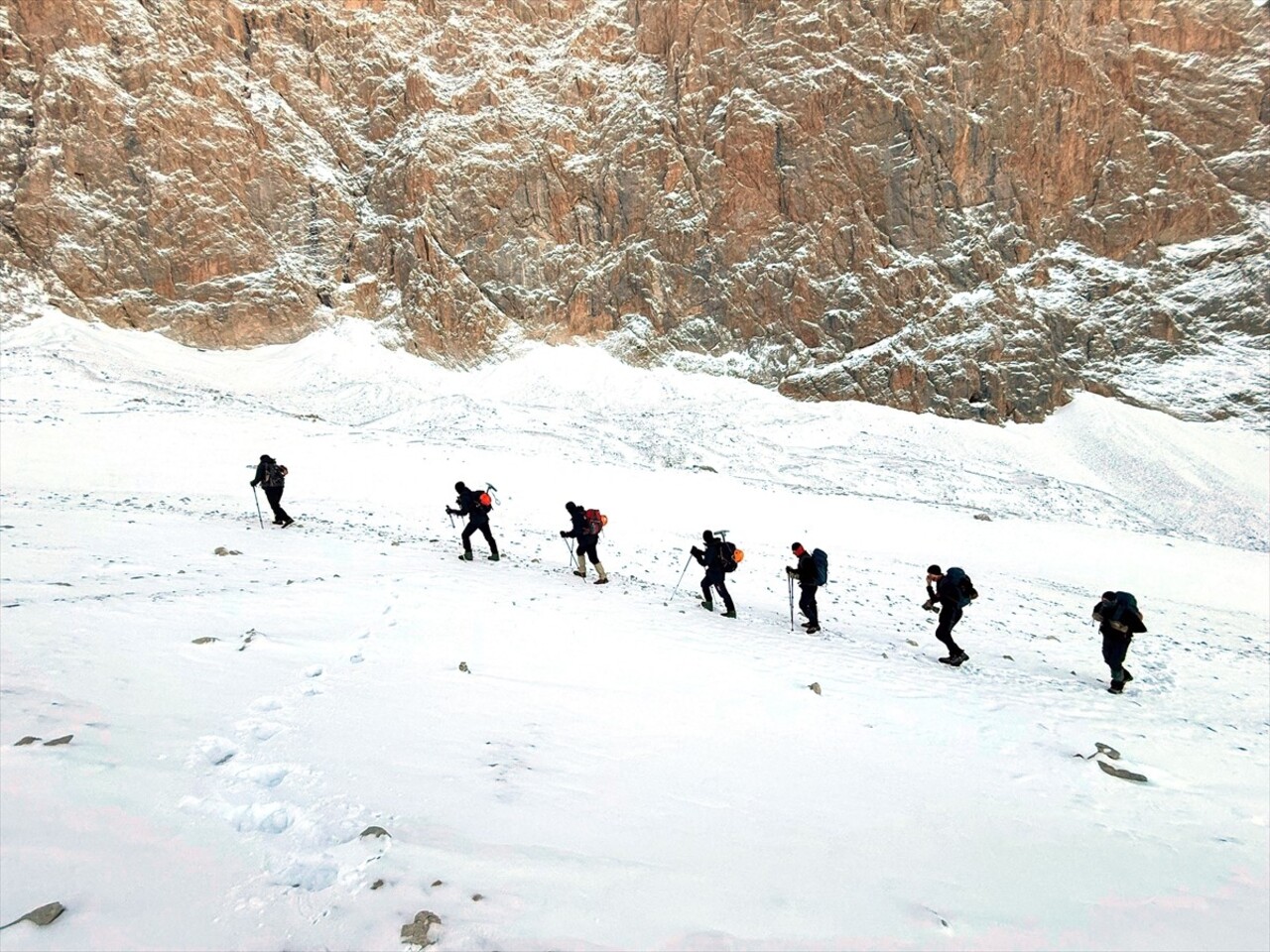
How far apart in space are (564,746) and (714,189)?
63102mm

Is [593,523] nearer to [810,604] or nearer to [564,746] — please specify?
[810,604]

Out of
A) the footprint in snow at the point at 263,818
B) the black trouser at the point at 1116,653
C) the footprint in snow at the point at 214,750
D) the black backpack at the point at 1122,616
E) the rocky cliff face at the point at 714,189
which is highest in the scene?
the rocky cliff face at the point at 714,189

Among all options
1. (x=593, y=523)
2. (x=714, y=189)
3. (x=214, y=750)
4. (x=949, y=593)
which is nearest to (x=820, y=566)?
(x=949, y=593)

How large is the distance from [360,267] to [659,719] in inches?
2506

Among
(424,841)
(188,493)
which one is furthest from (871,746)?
(188,493)

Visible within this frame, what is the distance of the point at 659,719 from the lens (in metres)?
5.98

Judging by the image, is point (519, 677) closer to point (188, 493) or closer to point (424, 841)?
point (424, 841)

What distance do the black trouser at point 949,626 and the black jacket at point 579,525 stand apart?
246 inches

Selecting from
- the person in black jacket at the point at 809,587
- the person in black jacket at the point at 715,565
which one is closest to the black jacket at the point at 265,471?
the person in black jacket at the point at 715,565

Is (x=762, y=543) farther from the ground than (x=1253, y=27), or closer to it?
closer to it

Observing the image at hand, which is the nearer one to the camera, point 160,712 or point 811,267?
point 160,712

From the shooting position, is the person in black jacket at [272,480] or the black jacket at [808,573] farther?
the person in black jacket at [272,480]

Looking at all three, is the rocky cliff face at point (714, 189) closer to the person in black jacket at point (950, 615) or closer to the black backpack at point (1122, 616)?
the black backpack at point (1122, 616)

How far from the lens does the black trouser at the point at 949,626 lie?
10242 millimetres
